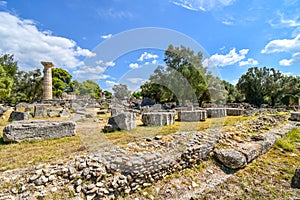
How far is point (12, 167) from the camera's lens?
350 centimetres

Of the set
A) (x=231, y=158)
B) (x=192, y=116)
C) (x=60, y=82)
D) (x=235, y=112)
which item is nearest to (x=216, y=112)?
(x=192, y=116)

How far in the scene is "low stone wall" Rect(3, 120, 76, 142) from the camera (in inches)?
199

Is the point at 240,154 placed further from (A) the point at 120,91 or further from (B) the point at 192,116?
(A) the point at 120,91

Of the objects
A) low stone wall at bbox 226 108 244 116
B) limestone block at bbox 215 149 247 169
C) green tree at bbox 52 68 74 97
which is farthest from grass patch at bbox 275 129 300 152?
green tree at bbox 52 68 74 97

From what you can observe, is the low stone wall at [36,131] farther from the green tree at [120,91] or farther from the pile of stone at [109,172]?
the green tree at [120,91]

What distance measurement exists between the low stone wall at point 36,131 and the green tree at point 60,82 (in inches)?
1610

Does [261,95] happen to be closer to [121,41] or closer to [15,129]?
[121,41]

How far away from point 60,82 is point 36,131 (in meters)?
43.5

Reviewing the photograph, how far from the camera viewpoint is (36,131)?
542cm

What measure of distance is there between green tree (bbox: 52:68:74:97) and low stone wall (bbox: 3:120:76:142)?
1610 inches

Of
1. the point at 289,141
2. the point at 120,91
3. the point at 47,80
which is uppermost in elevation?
the point at 47,80

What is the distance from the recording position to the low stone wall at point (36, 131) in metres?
5.06

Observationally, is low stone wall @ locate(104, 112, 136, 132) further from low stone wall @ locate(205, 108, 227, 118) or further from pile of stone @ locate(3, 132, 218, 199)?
low stone wall @ locate(205, 108, 227, 118)

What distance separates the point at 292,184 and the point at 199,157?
2.52 meters
